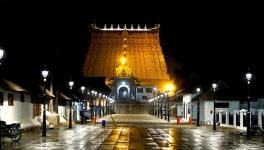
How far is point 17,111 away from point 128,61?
129742 mm

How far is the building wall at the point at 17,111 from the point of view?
4175cm

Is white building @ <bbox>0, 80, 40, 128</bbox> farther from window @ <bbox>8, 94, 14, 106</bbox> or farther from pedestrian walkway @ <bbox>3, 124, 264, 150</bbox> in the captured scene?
pedestrian walkway @ <bbox>3, 124, 264, 150</bbox>

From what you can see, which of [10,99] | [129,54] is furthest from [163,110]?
[10,99]

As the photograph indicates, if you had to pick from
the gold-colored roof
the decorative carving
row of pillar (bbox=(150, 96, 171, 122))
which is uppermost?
the gold-colored roof

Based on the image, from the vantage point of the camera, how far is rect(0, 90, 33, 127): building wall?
41750mm

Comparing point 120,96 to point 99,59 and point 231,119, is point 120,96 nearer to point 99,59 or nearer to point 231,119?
point 99,59

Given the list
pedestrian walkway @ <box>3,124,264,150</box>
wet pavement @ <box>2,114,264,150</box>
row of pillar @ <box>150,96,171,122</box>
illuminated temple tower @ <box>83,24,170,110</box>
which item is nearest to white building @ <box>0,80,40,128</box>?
wet pavement @ <box>2,114,264,150</box>

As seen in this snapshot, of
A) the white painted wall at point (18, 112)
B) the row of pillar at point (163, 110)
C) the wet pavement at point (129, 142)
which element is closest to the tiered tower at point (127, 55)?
the row of pillar at point (163, 110)

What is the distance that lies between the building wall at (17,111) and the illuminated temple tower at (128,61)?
4382 inches

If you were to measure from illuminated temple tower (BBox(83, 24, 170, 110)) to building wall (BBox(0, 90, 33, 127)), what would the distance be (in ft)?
365

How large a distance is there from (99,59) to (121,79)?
12.8 m

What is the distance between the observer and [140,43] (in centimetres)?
18388

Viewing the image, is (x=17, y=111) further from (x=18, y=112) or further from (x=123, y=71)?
(x=123, y=71)

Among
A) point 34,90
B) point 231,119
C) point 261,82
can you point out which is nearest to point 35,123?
point 34,90
